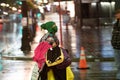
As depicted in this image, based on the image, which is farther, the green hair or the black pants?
the green hair

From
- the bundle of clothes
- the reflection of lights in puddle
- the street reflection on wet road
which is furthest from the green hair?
the reflection of lights in puddle

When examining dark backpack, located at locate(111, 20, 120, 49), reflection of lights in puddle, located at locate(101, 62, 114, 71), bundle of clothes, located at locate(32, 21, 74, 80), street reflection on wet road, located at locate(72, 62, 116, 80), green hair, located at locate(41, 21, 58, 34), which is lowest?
reflection of lights in puddle, located at locate(101, 62, 114, 71)

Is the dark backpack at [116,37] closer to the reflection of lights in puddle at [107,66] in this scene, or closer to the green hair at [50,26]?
the reflection of lights in puddle at [107,66]

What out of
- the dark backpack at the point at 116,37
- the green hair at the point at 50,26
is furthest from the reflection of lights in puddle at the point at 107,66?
the green hair at the point at 50,26

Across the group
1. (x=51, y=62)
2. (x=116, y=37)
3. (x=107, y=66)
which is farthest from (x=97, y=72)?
(x=51, y=62)

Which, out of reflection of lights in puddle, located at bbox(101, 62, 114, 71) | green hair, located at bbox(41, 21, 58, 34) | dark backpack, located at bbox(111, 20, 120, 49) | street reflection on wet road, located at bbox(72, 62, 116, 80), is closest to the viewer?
green hair, located at bbox(41, 21, 58, 34)

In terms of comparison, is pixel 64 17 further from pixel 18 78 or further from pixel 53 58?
pixel 53 58

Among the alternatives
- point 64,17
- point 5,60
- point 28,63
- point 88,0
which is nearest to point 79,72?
point 28,63

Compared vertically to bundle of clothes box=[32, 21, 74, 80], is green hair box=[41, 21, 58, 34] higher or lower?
higher

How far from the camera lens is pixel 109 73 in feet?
47.2

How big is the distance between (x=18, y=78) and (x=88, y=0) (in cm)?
4218

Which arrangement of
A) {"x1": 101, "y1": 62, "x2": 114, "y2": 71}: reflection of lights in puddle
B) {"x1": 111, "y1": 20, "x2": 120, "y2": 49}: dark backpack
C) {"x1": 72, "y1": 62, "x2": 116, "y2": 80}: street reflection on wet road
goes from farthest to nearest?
1. {"x1": 101, "y1": 62, "x2": 114, "y2": 71}: reflection of lights in puddle
2. {"x1": 72, "y1": 62, "x2": 116, "y2": 80}: street reflection on wet road
3. {"x1": 111, "y1": 20, "x2": 120, "y2": 49}: dark backpack

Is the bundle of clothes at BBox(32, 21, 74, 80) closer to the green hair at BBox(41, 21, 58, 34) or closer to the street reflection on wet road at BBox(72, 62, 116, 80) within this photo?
the green hair at BBox(41, 21, 58, 34)

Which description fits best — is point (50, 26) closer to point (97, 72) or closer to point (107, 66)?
point (97, 72)
